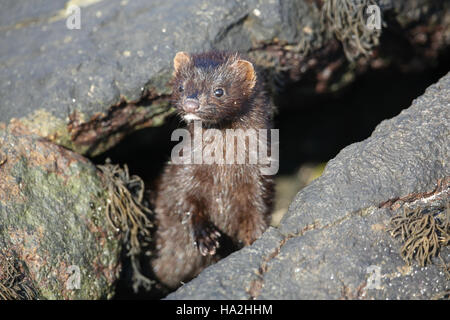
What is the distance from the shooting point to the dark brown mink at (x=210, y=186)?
175 inches

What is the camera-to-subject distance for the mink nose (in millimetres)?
4172

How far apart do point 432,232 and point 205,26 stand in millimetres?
3224

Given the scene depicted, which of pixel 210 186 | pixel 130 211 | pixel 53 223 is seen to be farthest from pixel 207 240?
pixel 53 223

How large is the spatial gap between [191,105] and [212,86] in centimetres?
35

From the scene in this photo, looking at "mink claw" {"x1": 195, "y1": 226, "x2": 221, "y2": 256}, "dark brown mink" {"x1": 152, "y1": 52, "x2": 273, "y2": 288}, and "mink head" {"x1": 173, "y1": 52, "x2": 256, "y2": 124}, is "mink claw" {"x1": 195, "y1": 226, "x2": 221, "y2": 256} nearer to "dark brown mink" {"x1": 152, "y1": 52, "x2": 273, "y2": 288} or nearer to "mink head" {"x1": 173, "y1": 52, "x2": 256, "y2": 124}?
"dark brown mink" {"x1": 152, "y1": 52, "x2": 273, "y2": 288}

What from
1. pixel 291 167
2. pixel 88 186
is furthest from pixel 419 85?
pixel 88 186

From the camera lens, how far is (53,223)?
4449mm

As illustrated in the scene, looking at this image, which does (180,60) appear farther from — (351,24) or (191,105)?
(351,24)
